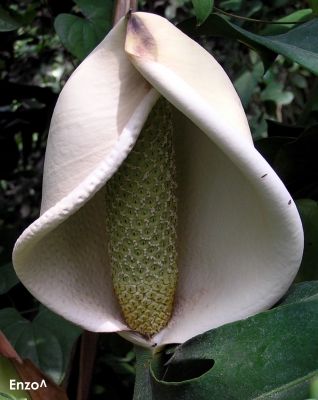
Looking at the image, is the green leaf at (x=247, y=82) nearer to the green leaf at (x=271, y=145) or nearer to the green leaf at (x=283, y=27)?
the green leaf at (x=283, y=27)

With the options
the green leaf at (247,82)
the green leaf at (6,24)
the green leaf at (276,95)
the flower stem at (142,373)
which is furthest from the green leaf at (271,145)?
the green leaf at (276,95)

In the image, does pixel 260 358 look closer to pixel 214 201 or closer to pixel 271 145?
pixel 214 201

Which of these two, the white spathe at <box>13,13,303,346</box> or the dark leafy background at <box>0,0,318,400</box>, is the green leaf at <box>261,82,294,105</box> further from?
the white spathe at <box>13,13,303,346</box>

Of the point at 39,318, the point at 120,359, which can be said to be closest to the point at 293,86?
the point at 120,359

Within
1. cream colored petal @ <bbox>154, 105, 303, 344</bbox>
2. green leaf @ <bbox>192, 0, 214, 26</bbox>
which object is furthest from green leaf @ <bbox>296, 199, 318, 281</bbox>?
green leaf @ <bbox>192, 0, 214, 26</bbox>

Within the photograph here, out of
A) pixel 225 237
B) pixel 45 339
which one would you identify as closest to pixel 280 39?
pixel 225 237

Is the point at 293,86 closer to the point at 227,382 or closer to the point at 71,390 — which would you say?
the point at 71,390
